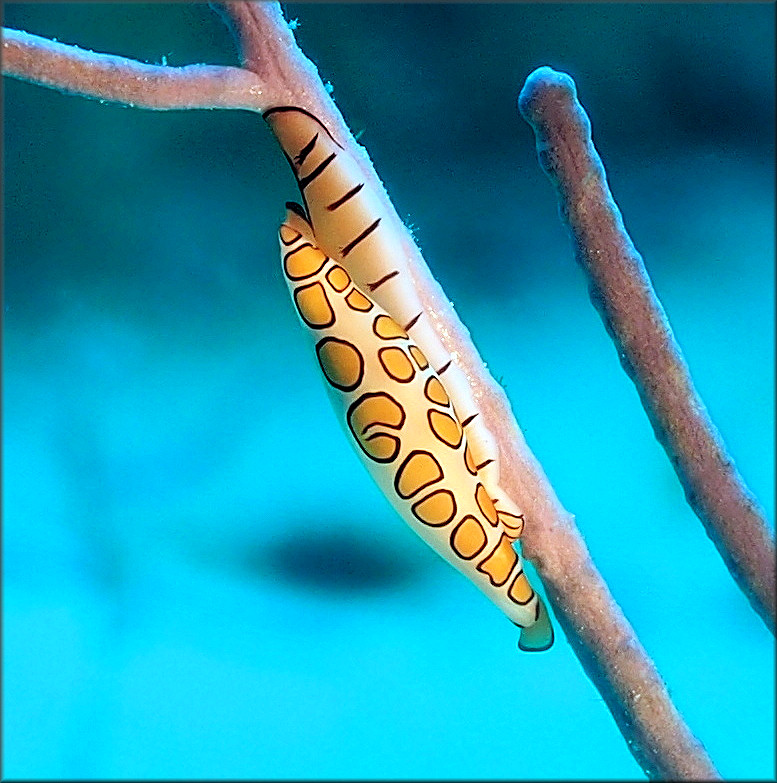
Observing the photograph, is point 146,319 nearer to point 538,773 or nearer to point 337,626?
point 337,626

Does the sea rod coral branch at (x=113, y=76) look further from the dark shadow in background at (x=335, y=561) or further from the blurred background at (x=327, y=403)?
the dark shadow in background at (x=335, y=561)

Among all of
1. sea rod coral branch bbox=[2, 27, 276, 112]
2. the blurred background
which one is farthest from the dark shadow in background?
sea rod coral branch bbox=[2, 27, 276, 112]

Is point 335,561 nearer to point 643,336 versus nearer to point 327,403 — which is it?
point 327,403

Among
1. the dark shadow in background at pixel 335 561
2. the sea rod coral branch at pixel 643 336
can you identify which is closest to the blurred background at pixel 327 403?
the dark shadow in background at pixel 335 561

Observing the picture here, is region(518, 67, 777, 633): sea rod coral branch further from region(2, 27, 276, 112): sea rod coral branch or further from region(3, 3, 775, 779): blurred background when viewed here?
region(2, 27, 276, 112): sea rod coral branch

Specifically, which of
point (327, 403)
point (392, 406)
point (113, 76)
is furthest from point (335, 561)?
point (113, 76)

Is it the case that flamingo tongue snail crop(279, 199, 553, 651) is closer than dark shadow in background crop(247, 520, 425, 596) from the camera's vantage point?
Yes
